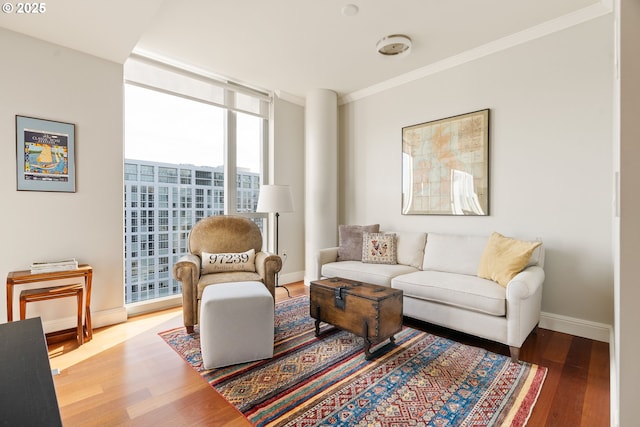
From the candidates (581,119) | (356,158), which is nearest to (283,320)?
(356,158)

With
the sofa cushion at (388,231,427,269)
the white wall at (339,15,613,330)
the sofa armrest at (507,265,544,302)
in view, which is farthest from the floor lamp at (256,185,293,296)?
the sofa armrest at (507,265,544,302)

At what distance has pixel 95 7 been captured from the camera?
215cm

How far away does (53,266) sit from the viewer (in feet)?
7.95

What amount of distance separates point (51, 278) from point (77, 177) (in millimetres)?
926

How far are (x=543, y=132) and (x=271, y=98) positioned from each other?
3.25 m

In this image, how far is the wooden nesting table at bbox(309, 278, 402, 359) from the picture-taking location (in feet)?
7.13

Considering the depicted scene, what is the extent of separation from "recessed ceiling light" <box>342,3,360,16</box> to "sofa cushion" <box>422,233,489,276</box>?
2.28 meters

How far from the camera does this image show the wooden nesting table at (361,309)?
2.17 m

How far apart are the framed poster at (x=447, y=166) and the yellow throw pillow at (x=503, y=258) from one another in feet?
1.97

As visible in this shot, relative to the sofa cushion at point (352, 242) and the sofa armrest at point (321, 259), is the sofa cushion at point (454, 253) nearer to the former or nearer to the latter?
the sofa cushion at point (352, 242)

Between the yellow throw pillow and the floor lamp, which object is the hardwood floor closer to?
the yellow throw pillow

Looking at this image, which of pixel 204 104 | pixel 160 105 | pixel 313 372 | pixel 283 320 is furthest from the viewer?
pixel 204 104

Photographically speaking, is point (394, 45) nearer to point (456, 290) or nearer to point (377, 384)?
point (456, 290)

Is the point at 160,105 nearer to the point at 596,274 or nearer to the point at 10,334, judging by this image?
the point at 10,334
